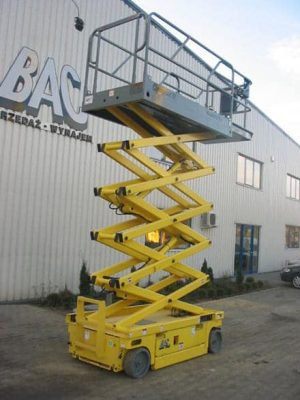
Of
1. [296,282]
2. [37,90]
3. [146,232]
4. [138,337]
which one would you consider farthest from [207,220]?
[138,337]

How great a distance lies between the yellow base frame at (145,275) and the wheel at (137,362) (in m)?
0.06

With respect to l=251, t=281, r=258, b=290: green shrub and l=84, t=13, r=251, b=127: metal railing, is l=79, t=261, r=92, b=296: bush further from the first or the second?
l=251, t=281, r=258, b=290: green shrub

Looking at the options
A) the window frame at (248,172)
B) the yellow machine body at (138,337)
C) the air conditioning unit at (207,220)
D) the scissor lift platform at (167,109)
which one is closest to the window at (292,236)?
the window frame at (248,172)

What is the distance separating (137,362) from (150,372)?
0.41m

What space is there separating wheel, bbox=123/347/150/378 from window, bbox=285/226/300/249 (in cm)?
2188

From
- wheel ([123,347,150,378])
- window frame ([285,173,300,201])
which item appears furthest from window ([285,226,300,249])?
wheel ([123,347,150,378])

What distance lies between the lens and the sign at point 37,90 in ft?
37.0

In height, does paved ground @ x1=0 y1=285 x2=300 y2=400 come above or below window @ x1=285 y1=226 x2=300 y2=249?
below

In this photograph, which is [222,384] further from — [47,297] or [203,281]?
[47,297]

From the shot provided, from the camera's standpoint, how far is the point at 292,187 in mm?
28234

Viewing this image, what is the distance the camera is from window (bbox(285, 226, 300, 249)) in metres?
27.4

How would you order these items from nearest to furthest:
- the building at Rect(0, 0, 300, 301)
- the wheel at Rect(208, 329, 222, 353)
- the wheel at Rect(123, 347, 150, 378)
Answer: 1. the wheel at Rect(123, 347, 150, 378)
2. the wheel at Rect(208, 329, 222, 353)
3. the building at Rect(0, 0, 300, 301)

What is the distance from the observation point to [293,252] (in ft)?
90.9

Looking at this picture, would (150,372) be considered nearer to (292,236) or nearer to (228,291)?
(228,291)
